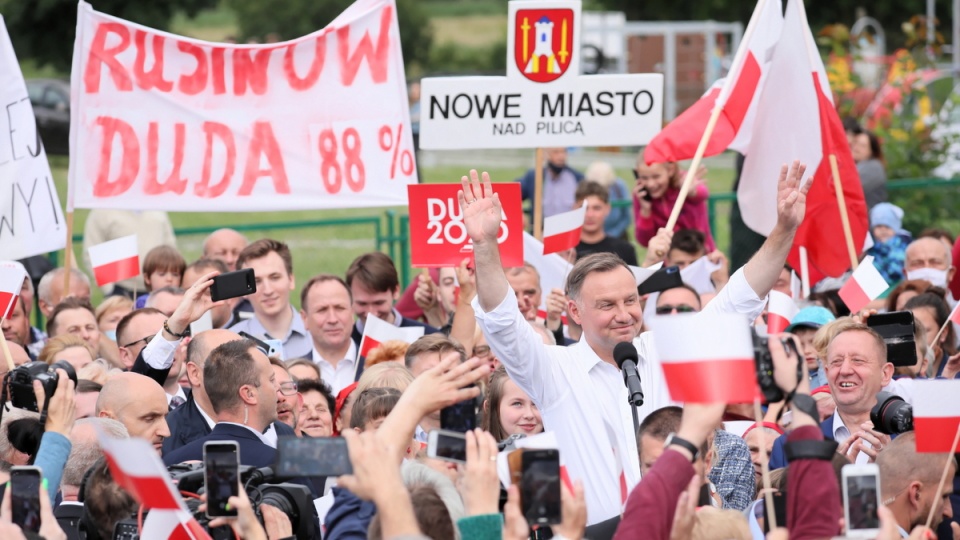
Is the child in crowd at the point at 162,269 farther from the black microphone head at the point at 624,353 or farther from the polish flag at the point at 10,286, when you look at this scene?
the black microphone head at the point at 624,353

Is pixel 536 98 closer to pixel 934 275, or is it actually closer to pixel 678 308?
pixel 678 308

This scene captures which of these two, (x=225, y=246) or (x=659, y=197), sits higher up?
(x=659, y=197)

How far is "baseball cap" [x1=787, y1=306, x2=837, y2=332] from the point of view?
8.82m

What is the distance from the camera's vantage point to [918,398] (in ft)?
16.7

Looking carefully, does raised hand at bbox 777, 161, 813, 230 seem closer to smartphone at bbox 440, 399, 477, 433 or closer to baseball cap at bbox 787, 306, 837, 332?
smartphone at bbox 440, 399, 477, 433

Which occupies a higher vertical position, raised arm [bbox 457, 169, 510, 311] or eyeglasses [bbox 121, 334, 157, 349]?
raised arm [bbox 457, 169, 510, 311]

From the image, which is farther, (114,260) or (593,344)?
(114,260)

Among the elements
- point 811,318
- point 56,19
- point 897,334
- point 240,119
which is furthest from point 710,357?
point 56,19

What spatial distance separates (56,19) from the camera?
34312mm

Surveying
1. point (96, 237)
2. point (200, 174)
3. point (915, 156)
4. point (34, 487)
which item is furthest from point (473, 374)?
point (915, 156)

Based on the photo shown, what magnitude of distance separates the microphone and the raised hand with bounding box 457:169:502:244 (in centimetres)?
64

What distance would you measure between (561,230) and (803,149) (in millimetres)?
1629

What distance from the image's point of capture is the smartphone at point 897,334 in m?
7.25

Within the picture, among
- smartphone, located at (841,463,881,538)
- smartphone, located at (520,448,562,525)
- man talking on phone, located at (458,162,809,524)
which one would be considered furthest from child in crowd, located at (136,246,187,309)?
smartphone, located at (841,463,881,538)
